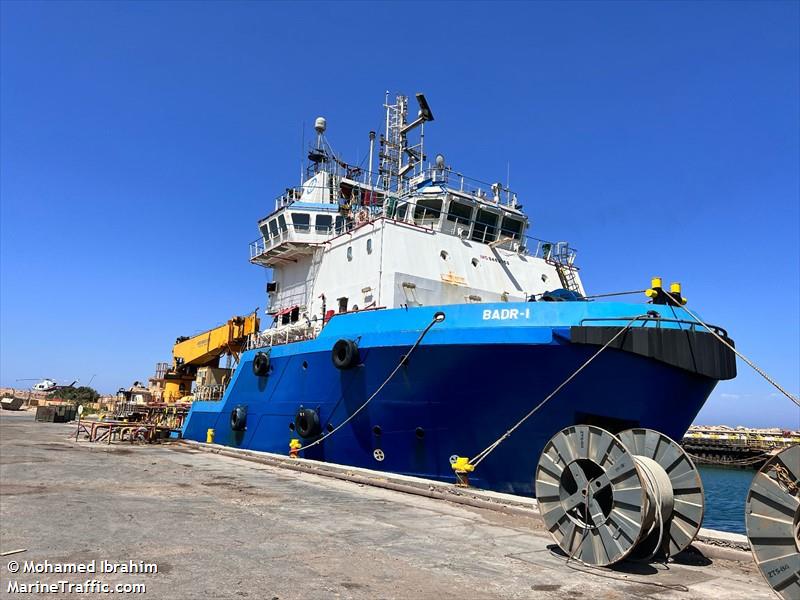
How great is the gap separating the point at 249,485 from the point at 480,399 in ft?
14.9

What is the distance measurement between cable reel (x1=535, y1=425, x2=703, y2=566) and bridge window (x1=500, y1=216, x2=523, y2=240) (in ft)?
38.9

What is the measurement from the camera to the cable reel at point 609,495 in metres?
4.91

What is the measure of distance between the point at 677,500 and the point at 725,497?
1911 centimetres

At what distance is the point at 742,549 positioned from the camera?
5.57m

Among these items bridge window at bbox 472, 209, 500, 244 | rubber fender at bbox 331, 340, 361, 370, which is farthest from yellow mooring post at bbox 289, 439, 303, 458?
bridge window at bbox 472, 209, 500, 244

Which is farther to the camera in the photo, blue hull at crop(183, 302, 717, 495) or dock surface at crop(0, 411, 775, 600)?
blue hull at crop(183, 302, 717, 495)

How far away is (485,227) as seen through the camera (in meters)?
16.6

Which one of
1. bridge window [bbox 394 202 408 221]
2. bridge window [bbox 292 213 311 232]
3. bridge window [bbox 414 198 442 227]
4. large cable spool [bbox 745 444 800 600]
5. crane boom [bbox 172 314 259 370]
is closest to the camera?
large cable spool [bbox 745 444 800 600]

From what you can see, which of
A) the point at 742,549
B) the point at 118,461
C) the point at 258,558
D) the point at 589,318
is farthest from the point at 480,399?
the point at 118,461

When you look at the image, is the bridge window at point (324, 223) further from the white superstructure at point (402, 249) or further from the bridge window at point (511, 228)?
the bridge window at point (511, 228)

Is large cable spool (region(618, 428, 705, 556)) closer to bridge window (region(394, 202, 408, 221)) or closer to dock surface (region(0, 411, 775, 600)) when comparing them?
dock surface (region(0, 411, 775, 600))

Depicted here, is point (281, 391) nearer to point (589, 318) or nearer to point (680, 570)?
point (589, 318)

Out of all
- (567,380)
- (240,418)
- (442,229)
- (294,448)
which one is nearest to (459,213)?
(442,229)

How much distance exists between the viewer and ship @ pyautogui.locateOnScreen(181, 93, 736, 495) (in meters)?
9.89
